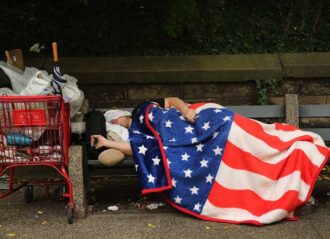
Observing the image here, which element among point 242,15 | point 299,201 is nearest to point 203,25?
point 242,15

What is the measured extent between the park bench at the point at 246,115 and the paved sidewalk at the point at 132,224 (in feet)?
0.80

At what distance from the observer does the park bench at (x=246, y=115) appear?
171 inches

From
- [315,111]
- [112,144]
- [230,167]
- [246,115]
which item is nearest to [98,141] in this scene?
[112,144]

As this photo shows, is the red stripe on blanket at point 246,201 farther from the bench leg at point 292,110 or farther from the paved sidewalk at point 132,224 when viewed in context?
the bench leg at point 292,110

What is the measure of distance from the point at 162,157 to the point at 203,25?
241 centimetres

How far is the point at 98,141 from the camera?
14.8 feet

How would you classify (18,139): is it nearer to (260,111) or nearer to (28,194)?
(28,194)

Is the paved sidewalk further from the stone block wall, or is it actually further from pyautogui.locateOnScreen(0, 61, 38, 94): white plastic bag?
the stone block wall

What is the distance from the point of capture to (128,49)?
6.07 m

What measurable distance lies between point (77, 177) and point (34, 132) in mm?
525

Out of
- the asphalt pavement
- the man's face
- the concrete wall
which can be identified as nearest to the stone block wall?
the concrete wall

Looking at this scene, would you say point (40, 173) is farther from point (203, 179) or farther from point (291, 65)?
point (291, 65)

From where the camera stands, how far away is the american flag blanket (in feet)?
13.7

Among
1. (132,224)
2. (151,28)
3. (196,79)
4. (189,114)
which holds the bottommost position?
(132,224)
